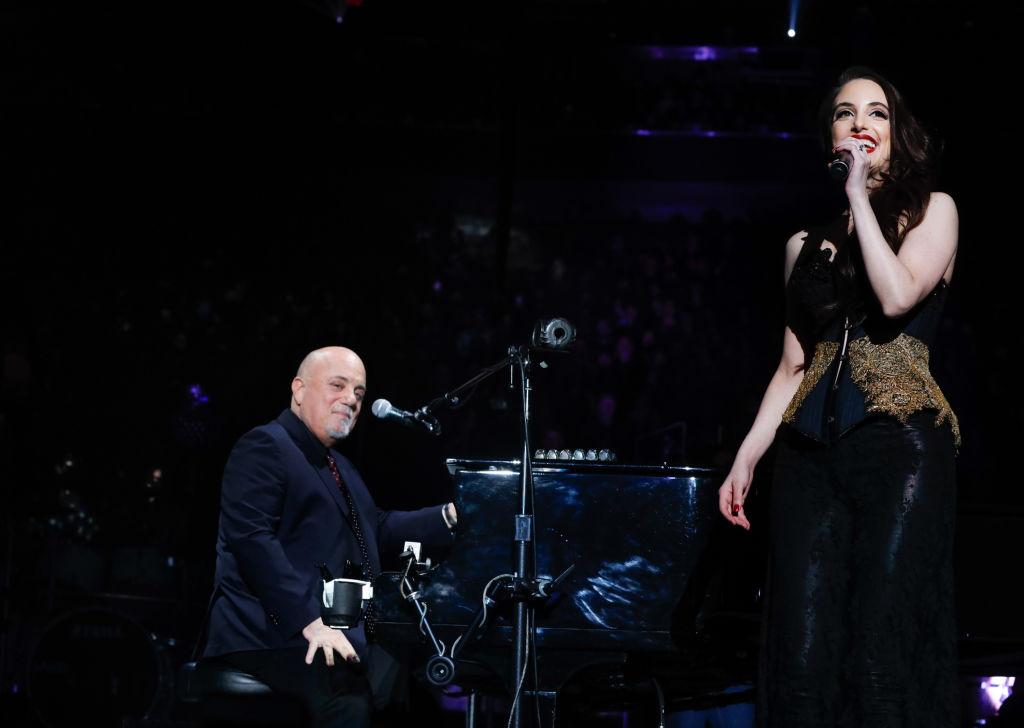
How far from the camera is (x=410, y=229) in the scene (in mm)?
10852

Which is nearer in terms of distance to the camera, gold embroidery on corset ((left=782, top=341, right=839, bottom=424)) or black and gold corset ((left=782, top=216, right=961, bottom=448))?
black and gold corset ((left=782, top=216, right=961, bottom=448))

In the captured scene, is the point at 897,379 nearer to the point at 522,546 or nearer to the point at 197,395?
the point at 522,546

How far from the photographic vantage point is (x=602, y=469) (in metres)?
2.84

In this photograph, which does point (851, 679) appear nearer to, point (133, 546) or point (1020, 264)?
point (133, 546)

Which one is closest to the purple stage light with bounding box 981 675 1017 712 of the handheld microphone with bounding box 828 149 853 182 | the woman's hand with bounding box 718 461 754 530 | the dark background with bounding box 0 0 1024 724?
the dark background with bounding box 0 0 1024 724

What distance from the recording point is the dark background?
6.53 metres

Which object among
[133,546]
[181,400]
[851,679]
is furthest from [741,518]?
[181,400]

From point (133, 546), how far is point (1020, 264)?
7410 millimetres

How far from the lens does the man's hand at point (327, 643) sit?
3180 mm

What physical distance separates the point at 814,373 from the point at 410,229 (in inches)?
356

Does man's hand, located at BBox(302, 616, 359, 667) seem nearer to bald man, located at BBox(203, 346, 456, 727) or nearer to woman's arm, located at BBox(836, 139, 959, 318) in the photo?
bald man, located at BBox(203, 346, 456, 727)

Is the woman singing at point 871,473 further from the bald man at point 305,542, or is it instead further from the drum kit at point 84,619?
the drum kit at point 84,619

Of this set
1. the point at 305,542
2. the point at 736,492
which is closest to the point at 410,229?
the point at 305,542

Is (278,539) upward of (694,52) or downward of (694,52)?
downward
